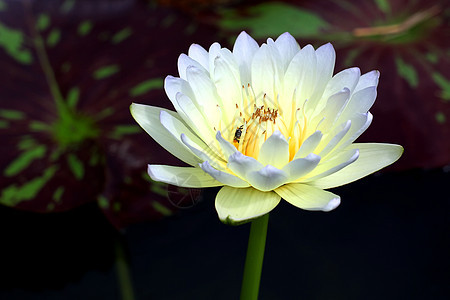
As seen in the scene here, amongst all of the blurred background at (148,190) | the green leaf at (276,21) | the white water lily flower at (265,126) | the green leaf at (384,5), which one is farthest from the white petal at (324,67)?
the green leaf at (384,5)

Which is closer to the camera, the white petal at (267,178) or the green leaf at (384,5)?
the white petal at (267,178)

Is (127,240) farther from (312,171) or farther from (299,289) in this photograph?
(312,171)

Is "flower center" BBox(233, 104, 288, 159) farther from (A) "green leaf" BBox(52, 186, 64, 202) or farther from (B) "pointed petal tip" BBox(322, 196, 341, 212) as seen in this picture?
(A) "green leaf" BBox(52, 186, 64, 202)

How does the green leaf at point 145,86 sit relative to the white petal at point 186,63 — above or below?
above

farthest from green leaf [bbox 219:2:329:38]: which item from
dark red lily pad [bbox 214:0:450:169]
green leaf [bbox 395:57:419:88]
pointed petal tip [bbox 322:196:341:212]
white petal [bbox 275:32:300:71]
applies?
pointed petal tip [bbox 322:196:341:212]

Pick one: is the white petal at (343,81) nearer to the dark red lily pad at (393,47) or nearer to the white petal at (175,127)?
the white petal at (175,127)

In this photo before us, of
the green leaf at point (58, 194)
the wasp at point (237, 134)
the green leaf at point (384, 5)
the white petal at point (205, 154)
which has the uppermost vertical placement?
the green leaf at point (384, 5)

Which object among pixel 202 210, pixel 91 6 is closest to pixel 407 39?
pixel 202 210
